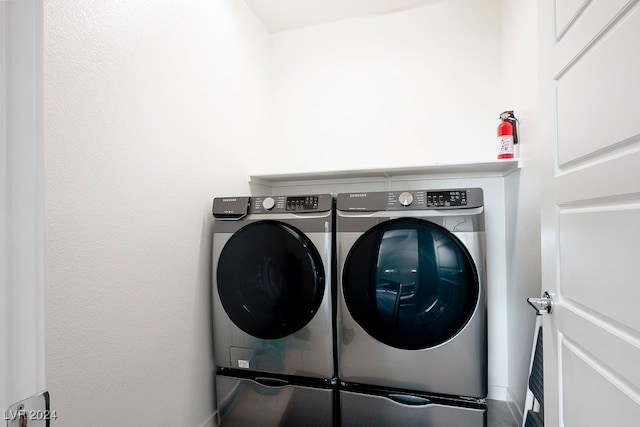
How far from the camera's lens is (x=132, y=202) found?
113cm

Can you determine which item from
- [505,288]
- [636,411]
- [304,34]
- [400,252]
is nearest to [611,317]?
[636,411]

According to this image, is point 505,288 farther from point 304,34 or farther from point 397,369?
point 304,34

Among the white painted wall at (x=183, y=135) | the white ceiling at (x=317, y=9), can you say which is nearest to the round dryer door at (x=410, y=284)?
the white painted wall at (x=183, y=135)

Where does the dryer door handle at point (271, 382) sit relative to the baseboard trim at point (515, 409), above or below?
above

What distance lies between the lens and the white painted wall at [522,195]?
4.50 ft

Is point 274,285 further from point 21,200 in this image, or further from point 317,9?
point 317,9

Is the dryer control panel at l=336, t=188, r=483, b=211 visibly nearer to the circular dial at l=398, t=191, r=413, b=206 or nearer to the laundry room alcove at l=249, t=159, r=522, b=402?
the circular dial at l=398, t=191, r=413, b=206

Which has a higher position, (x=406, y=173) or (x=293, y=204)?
(x=406, y=173)

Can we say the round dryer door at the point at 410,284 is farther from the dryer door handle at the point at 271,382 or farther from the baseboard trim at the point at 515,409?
the baseboard trim at the point at 515,409

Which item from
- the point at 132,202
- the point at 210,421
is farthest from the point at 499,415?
the point at 132,202

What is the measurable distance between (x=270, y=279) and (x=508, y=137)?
1545 millimetres

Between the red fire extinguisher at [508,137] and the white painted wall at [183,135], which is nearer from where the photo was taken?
the white painted wall at [183,135]

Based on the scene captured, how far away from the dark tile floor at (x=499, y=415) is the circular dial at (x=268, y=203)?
1716mm

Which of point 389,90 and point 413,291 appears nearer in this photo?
point 413,291
